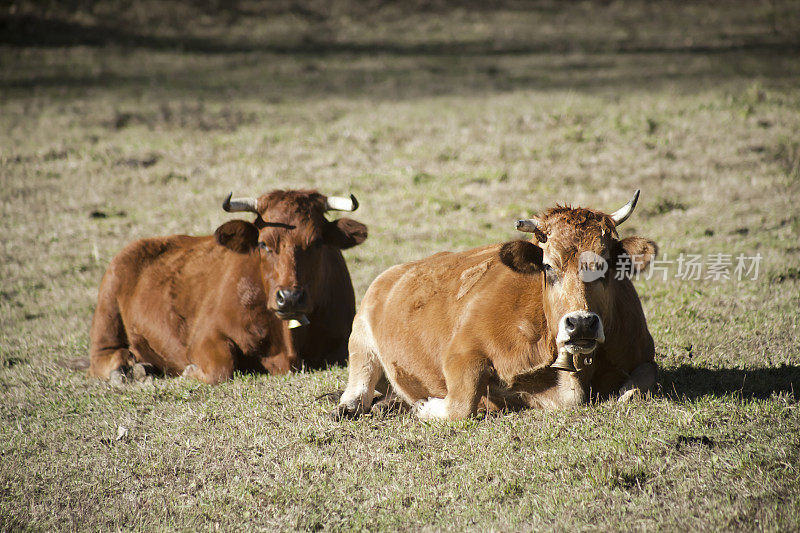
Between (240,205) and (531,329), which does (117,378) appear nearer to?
(240,205)

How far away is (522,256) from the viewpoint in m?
6.60

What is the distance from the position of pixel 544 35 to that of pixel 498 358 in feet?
95.5

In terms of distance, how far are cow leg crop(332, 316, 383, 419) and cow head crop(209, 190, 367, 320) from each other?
0.77m

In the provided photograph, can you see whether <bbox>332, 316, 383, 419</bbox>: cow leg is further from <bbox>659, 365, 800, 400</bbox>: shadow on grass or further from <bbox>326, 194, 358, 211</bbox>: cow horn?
<bbox>659, 365, 800, 400</bbox>: shadow on grass

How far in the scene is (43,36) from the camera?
32.5 meters

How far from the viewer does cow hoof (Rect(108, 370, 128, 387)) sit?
30.2ft

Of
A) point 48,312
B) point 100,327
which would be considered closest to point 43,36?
point 48,312

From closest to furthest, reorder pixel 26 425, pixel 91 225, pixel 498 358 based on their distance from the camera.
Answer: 1. pixel 498 358
2. pixel 26 425
3. pixel 91 225

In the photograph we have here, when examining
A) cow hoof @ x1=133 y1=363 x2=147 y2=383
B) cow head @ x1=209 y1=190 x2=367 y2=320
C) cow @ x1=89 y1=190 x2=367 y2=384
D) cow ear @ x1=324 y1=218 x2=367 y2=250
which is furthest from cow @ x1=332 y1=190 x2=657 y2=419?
cow hoof @ x1=133 y1=363 x2=147 y2=383

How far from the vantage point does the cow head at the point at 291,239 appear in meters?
8.48

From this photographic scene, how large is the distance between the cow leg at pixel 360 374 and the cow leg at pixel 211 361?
1445 millimetres

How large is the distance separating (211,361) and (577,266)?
429 centimetres

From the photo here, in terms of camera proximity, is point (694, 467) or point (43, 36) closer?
point (694, 467)

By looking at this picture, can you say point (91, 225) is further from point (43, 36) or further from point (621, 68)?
point (43, 36)
